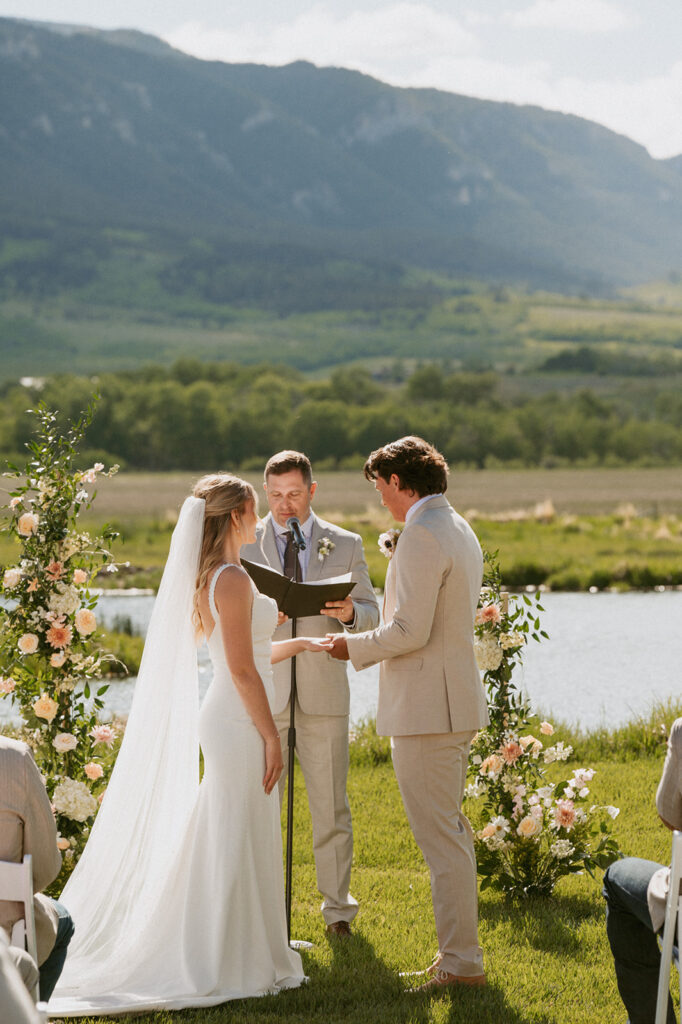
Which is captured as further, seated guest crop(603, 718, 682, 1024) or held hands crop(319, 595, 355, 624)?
held hands crop(319, 595, 355, 624)

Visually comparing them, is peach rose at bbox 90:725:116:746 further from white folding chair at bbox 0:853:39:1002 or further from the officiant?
white folding chair at bbox 0:853:39:1002

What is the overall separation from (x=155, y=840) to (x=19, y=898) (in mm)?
1511

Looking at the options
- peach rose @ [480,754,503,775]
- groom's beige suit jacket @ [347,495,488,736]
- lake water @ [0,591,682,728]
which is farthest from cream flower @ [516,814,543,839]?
lake water @ [0,591,682,728]

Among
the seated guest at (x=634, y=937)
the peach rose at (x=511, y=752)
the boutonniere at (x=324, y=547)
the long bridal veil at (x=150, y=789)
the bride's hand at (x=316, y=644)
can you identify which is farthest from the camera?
the peach rose at (x=511, y=752)

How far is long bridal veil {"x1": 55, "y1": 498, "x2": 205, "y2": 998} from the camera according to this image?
514 centimetres

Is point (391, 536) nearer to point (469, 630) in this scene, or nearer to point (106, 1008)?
point (469, 630)

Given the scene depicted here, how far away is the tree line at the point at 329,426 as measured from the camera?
102750 millimetres

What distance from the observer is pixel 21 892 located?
377cm

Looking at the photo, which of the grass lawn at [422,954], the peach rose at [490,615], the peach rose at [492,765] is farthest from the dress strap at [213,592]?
the peach rose at [492,765]

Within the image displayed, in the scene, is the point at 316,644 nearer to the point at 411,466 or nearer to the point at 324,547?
the point at 324,547

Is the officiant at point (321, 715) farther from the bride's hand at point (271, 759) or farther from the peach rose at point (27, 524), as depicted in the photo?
the peach rose at point (27, 524)

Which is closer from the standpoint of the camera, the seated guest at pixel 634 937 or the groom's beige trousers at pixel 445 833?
the seated guest at pixel 634 937

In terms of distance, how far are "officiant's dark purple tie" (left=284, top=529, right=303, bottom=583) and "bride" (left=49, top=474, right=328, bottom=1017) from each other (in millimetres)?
549

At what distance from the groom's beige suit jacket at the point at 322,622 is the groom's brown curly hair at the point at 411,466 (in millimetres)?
862
